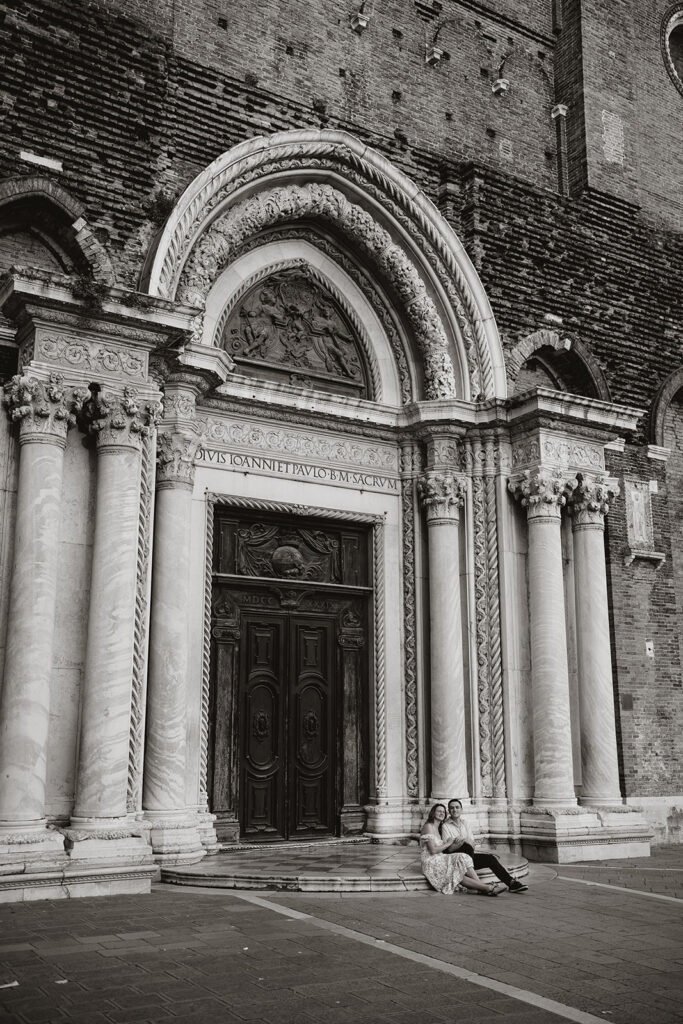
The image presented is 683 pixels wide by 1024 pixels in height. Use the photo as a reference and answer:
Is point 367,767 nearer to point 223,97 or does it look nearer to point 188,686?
point 188,686

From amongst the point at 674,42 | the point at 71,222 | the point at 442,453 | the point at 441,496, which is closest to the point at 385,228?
the point at 442,453

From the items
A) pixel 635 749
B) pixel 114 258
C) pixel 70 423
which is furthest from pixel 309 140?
pixel 635 749

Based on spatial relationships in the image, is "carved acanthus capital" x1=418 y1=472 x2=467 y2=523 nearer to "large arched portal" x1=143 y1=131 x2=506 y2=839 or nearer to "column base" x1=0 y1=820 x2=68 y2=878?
"large arched portal" x1=143 y1=131 x2=506 y2=839

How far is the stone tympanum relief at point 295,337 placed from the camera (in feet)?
36.3

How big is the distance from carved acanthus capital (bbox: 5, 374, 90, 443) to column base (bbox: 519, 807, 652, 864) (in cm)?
621

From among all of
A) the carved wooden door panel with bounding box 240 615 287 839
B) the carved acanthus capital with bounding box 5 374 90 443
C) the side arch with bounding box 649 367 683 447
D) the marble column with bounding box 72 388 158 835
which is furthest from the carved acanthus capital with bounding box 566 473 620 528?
the carved acanthus capital with bounding box 5 374 90 443

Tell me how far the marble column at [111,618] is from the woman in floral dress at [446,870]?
250 centimetres

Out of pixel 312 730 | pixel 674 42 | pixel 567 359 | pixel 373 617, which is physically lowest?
pixel 312 730

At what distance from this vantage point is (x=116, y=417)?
8.77 metres

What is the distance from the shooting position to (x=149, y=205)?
9914mm

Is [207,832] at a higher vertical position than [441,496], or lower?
lower

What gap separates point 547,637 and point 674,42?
1055cm

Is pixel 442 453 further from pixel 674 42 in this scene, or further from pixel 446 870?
pixel 674 42

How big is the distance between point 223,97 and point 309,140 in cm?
102
